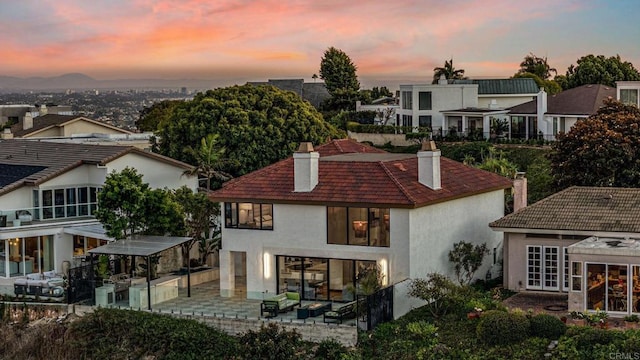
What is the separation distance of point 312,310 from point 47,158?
18.7m

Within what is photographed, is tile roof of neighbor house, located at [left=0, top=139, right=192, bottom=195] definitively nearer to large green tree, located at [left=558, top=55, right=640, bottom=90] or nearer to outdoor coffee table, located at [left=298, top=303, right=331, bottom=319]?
outdoor coffee table, located at [left=298, top=303, right=331, bottom=319]

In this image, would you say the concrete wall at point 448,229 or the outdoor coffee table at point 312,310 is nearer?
the outdoor coffee table at point 312,310

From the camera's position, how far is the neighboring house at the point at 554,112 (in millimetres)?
60719

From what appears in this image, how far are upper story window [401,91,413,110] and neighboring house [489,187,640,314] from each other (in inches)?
1587

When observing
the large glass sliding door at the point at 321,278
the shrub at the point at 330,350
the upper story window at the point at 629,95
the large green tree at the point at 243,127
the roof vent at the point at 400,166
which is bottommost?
the shrub at the point at 330,350

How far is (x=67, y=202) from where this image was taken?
136ft

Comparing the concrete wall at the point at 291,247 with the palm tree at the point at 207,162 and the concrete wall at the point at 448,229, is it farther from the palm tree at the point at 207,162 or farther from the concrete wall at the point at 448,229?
the palm tree at the point at 207,162

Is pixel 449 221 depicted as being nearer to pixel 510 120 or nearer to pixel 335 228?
pixel 335 228

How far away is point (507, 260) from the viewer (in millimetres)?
33875

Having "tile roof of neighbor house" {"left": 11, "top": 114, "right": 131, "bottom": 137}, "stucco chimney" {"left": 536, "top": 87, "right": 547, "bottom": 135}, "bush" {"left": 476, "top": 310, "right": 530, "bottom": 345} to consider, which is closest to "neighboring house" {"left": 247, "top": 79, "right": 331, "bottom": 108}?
"tile roof of neighbor house" {"left": 11, "top": 114, "right": 131, "bottom": 137}

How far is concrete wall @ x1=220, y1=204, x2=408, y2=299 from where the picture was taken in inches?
1265

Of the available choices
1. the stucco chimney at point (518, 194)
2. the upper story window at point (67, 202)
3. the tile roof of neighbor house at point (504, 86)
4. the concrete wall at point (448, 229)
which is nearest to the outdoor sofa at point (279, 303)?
the concrete wall at point (448, 229)

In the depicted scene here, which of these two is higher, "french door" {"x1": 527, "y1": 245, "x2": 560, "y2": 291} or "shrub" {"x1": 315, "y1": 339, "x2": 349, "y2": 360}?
"french door" {"x1": 527, "y1": 245, "x2": 560, "y2": 291}

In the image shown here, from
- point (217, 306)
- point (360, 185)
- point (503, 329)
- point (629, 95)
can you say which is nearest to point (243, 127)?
point (360, 185)
